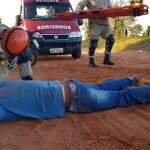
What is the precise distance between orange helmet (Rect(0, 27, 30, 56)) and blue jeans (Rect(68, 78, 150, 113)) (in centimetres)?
77

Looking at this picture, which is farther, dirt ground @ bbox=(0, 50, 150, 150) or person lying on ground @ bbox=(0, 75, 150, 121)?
person lying on ground @ bbox=(0, 75, 150, 121)

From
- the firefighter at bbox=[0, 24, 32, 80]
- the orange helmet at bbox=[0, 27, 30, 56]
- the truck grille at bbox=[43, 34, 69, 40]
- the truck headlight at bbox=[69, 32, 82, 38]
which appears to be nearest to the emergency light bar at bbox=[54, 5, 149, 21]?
the truck grille at bbox=[43, 34, 69, 40]

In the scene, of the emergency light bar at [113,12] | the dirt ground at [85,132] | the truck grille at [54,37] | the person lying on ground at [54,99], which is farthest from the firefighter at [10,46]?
the truck grille at [54,37]

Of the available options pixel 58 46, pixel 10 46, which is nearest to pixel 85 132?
pixel 10 46

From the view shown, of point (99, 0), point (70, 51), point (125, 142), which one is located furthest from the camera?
point (70, 51)

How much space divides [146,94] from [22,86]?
5.32 feet

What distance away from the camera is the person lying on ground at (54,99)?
5.58 m

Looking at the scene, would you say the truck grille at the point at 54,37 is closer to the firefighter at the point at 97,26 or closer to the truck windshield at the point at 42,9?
the truck windshield at the point at 42,9

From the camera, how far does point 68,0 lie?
17.2 m

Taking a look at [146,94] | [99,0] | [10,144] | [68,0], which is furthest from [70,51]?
[10,144]

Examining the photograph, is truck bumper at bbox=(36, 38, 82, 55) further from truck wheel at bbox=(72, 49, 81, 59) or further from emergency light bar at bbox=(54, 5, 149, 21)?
emergency light bar at bbox=(54, 5, 149, 21)

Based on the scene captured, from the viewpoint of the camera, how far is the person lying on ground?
5.58m

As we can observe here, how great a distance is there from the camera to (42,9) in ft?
53.6

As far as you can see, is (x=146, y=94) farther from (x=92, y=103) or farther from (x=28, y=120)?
(x=28, y=120)
